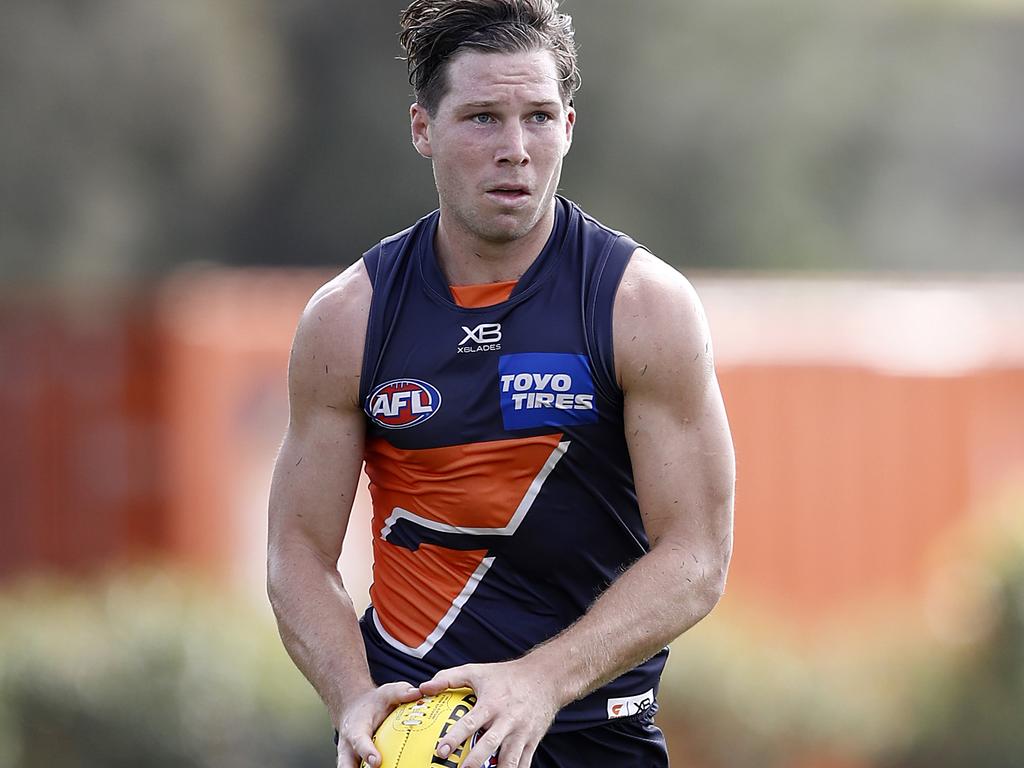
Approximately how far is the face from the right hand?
3.97 ft

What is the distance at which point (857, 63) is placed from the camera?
29859mm

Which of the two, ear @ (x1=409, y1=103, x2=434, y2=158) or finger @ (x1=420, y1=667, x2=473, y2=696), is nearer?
finger @ (x1=420, y1=667, x2=473, y2=696)

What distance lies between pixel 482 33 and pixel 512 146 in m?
0.34

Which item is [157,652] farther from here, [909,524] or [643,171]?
[643,171]

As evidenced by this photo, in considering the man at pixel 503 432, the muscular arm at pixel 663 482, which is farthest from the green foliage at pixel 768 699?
the muscular arm at pixel 663 482

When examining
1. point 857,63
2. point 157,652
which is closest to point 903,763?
point 157,652

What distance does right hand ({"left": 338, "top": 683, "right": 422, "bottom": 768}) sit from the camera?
13.5ft

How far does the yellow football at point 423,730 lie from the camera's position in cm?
402

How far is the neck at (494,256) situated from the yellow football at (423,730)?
1.13m

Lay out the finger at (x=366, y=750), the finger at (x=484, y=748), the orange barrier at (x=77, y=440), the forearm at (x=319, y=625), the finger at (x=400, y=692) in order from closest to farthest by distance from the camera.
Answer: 1. the finger at (x=484, y=748)
2. the finger at (x=366, y=750)
3. the finger at (x=400, y=692)
4. the forearm at (x=319, y=625)
5. the orange barrier at (x=77, y=440)

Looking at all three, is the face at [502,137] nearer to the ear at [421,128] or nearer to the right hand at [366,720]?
the ear at [421,128]

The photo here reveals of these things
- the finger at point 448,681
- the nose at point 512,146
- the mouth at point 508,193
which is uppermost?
the nose at point 512,146

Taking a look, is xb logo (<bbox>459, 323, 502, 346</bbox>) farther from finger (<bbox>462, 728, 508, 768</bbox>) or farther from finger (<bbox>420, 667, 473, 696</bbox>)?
finger (<bbox>462, 728, 508, 768</bbox>)

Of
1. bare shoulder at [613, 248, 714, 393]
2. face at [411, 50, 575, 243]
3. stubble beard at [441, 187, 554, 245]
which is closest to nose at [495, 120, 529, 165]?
face at [411, 50, 575, 243]
